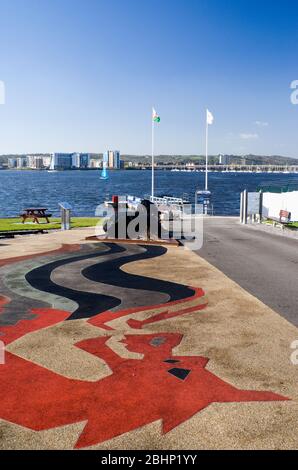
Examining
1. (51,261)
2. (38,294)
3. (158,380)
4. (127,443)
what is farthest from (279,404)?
(51,261)

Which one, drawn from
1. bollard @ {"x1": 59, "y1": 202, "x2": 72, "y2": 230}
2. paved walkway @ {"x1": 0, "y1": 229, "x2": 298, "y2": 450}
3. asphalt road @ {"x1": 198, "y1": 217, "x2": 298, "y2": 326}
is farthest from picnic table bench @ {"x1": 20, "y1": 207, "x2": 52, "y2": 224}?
paved walkway @ {"x1": 0, "y1": 229, "x2": 298, "y2": 450}

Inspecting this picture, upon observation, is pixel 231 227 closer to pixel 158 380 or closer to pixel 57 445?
pixel 158 380

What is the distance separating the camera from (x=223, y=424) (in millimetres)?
4926

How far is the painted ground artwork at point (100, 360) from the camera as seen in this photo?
203 inches

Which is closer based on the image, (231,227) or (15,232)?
(15,232)

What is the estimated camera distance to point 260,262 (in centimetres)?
1503

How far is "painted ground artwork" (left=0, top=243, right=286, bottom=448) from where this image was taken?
515cm

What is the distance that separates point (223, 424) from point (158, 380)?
1335 millimetres

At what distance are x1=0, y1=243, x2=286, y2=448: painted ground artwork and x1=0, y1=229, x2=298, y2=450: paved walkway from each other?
0.02 metres

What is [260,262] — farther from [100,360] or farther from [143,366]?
[100,360]

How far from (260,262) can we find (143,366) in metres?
9.47

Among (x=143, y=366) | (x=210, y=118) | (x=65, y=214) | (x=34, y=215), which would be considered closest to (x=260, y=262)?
(x=143, y=366)

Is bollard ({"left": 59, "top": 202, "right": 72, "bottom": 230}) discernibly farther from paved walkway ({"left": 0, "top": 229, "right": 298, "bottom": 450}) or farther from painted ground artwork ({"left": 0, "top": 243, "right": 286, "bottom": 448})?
painted ground artwork ({"left": 0, "top": 243, "right": 286, "bottom": 448})
